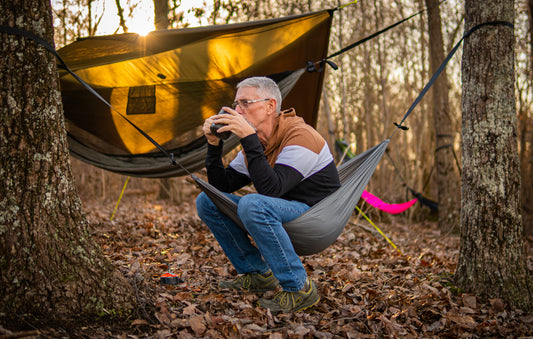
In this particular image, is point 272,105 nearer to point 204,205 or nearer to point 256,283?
point 204,205

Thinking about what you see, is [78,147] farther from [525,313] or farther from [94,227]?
[525,313]

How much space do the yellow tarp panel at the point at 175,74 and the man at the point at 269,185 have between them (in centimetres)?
79

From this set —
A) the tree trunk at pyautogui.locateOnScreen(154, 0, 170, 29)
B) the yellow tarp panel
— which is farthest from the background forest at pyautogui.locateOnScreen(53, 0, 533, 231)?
the yellow tarp panel

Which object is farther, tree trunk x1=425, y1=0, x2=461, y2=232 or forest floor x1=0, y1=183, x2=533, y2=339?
tree trunk x1=425, y1=0, x2=461, y2=232

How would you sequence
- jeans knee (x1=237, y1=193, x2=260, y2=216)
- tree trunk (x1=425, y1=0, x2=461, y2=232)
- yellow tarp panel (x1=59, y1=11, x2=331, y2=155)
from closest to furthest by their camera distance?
jeans knee (x1=237, y1=193, x2=260, y2=216) < yellow tarp panel (x1=59, y1=11, x2=331, y2=155) < tree trunk (x1=425, y1=0, x2=461, y2=232)

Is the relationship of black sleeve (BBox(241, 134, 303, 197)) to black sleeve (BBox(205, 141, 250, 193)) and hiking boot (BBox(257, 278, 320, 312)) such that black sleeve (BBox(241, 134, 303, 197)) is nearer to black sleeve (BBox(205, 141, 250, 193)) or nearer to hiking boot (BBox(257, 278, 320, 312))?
black sleeve (BBox(205, 141, 250, 193))

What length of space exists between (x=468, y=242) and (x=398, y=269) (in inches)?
22.5

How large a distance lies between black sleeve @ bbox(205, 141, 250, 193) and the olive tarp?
1.48ft

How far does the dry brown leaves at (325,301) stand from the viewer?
162 centimetres

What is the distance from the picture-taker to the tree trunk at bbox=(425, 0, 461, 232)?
213 inches

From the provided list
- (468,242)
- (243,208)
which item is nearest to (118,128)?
(243,208)

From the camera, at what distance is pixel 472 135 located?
2361 mm

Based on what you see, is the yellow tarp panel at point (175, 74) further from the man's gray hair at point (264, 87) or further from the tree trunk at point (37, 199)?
the tree trunk at point (37, 199)

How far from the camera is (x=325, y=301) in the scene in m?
2.04
